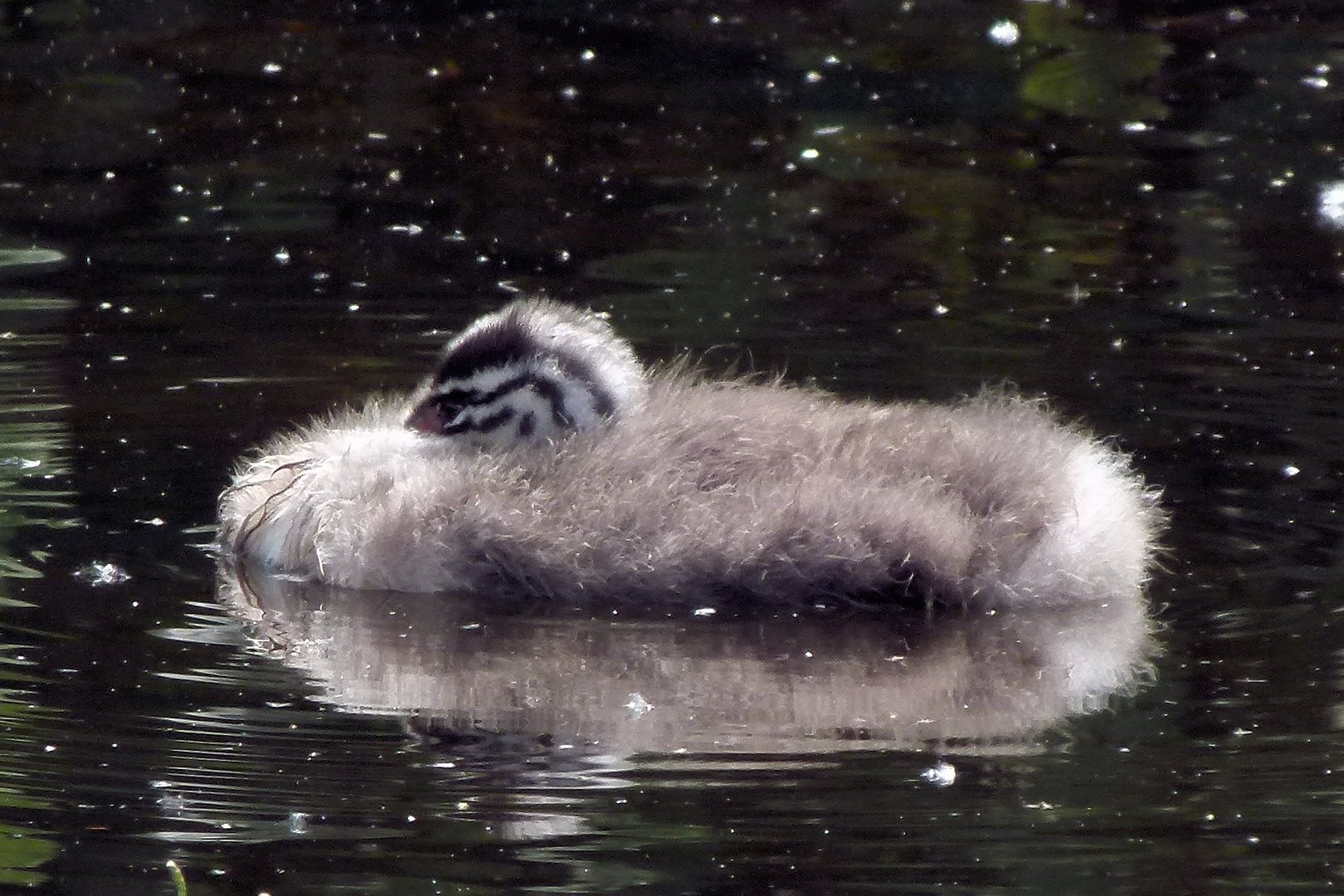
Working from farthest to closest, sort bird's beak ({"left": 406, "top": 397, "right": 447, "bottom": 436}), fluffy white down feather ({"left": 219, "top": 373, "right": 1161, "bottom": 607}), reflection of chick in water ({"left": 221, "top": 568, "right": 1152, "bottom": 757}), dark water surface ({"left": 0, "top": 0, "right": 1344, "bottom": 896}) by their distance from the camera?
bird's beak ({"left": 406, "top": 397, "right": 447, "bottom": 436}) → fluffy white down feather ({"left": 219, "top": 373, "right": 1161, "bottom": 607}) → reflection of chick in water ({"left": 221, "top": 568, "right": 1152, "bottom": 757}) → dark water surface ({"left": 0, "top": 0, "right": 1344, "bottom": 896})

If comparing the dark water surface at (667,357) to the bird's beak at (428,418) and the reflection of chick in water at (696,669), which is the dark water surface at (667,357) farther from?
the bird's beak at (428,418)

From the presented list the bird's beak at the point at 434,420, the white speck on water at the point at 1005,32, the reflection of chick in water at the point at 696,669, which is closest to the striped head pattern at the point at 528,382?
the bird's beak at the point at 434,420

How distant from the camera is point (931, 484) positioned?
22.4 ft

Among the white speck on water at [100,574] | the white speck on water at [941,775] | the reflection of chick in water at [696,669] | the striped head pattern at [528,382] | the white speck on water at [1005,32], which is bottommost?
the white speck on water at [941,775]

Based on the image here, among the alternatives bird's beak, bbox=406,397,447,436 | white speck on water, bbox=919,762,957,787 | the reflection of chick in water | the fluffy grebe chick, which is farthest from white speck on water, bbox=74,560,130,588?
white speck on water, bbox=919,762,957,787

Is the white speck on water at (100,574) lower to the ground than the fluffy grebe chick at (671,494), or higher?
lower

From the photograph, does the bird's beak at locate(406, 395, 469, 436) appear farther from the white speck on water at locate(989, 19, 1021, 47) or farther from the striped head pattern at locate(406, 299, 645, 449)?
the white speck on water at locate(989, 19, 1021, 47)

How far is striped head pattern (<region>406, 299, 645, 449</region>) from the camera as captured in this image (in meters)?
7.17

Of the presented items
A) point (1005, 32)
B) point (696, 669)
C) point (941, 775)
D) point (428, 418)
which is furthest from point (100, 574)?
point (1005, 32)

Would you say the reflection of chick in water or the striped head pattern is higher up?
the striped head pattern

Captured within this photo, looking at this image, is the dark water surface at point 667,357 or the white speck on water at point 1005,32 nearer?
the dark water surface at point 667,357

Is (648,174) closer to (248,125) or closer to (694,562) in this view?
(248,125)

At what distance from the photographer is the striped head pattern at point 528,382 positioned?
7.17m

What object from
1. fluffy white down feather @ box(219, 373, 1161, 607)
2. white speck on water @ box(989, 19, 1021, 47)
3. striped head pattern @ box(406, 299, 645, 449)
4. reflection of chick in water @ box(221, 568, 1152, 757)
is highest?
white speck on water @ box(989, 19, 1021, 47)
